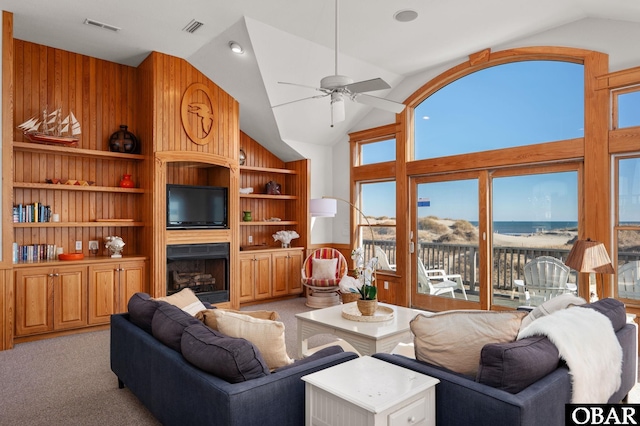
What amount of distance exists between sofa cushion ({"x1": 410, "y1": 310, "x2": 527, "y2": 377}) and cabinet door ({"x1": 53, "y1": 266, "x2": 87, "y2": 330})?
418 cm

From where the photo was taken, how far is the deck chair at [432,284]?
18.1 ft

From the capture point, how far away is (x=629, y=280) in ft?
13.0

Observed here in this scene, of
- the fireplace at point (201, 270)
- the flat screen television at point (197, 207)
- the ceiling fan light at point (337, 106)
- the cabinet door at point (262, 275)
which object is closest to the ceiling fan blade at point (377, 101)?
the ceiling fan light at point (337, 106)

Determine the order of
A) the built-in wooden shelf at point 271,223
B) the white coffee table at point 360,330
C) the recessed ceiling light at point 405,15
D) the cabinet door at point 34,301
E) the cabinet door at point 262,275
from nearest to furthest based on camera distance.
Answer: the white coffee table at point 360,330
the recessed ceiling light at point 405,15
the cabinet door at point 34,301
the cabinet door at point 262,275
the built-in wooden shelf at point 271,223

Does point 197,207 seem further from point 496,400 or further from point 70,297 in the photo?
point 496,400

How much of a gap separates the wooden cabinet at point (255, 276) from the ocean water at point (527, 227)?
3.38 metres

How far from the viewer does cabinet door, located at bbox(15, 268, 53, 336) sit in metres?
4.30

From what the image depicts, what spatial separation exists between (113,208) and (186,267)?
1.26 meters

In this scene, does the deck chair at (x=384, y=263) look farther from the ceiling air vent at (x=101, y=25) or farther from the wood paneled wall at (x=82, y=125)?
the ceiling air vent at (x=101, y=25)

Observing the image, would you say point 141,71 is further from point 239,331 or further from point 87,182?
point 239,331

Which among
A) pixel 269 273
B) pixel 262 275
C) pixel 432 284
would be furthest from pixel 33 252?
pixel 432 284

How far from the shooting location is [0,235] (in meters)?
4.04

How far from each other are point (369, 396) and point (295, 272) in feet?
16.8

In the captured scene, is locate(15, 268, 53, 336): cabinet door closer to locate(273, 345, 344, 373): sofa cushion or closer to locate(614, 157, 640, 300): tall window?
locate(273, 345, 344, 373): sofa cushion
